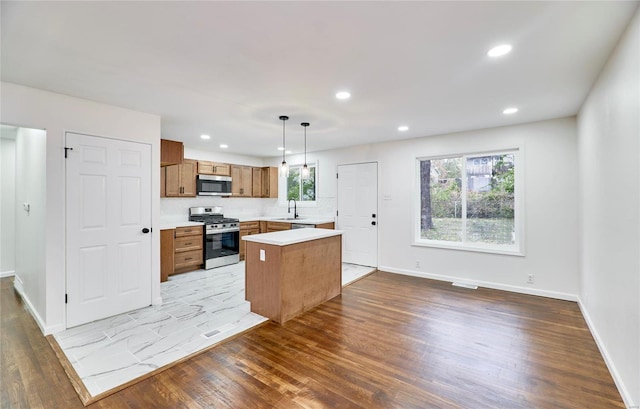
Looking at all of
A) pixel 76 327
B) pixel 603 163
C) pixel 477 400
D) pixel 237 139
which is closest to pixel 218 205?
pixel 237 139

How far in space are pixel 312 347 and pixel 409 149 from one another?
3.83 meters

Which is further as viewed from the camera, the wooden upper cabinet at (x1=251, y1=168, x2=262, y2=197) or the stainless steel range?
the wooden upper cabinet at (x1=251, y1=168, x2=262, y2=197)

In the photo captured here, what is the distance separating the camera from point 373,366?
2.36 metres

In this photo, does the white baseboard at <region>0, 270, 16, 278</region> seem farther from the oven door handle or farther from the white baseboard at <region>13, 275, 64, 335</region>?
the oven door handle

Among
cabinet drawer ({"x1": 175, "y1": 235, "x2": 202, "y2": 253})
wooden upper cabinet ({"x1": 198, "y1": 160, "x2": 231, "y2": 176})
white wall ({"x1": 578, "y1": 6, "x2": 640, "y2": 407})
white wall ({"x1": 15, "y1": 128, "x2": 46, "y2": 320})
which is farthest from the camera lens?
wooden upper cabinet ({"x1": 198, "y1": 160, "x2": 231, "y2": 176})

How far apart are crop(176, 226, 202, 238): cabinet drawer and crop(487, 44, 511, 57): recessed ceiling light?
16.6 ft

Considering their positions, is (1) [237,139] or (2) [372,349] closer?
(2) [372,349]

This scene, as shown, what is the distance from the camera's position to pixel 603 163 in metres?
2.44

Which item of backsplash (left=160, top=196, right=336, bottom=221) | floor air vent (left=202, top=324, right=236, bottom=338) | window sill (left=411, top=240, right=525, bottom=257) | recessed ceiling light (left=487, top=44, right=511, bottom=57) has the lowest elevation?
floor air vent (left=202, top=324, right=236, bottom=338)

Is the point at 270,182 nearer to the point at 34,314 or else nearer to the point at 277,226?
the point at 277,226

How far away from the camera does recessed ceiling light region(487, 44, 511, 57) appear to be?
6.68 feet

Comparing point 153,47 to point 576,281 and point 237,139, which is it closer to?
point 237,139

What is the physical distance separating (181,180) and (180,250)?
1435 mm

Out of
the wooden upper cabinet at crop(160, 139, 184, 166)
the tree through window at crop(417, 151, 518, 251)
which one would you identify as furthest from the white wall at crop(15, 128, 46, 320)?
the tree through window at crop(417, 151, 518, 251)
